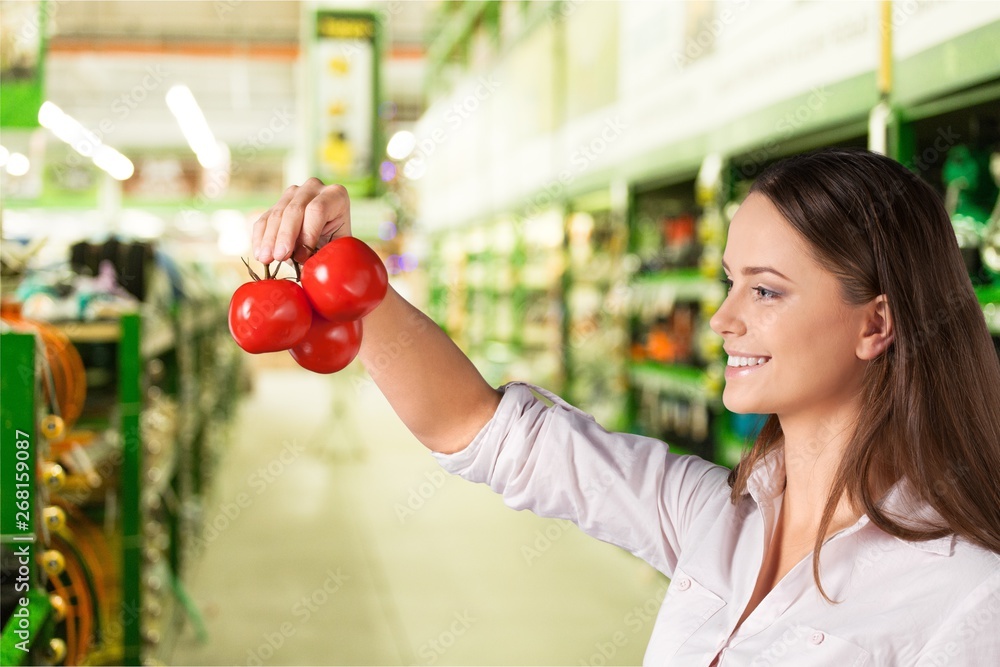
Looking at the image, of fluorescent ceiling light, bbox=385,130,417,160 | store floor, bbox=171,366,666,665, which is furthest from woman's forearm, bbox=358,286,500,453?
fluorescent ceiling light, bbox=385,130,417,160

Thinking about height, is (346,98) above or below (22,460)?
above

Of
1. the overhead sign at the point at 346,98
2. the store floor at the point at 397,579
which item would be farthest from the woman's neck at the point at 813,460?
the overhead sign at the point at 346,98

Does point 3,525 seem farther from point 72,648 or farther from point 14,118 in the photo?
point 14,118

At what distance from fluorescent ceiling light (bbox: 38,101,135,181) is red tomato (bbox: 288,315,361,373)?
7656mm

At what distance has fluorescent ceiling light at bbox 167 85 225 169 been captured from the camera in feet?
38.4

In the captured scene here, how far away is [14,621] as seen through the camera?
6.50 ft

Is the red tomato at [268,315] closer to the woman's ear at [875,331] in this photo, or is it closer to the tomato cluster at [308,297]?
the tomato cluster at [308,297]

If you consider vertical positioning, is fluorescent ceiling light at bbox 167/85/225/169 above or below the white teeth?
above

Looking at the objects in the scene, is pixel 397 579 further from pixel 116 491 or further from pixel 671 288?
pixel 671 288

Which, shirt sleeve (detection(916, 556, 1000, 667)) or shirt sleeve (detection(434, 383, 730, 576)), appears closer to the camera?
shirt sleeve (detection(916, 556, 1000, 667))

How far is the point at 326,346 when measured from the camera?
4.52ft

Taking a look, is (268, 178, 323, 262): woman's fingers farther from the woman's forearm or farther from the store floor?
the store floor

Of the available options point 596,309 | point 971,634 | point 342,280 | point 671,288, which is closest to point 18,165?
point 596,309

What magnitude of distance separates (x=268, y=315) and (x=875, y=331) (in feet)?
2.99
